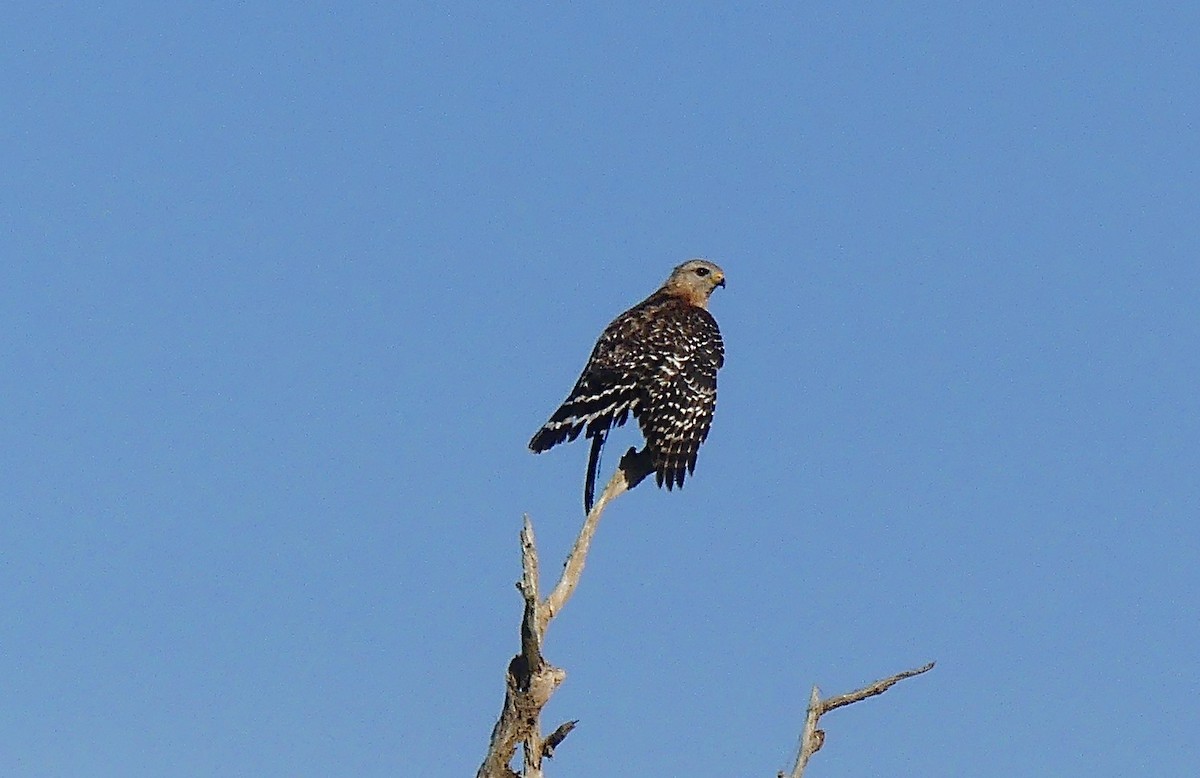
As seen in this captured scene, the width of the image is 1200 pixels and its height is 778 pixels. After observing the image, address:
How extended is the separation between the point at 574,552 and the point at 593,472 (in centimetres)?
169

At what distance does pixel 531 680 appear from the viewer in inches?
404

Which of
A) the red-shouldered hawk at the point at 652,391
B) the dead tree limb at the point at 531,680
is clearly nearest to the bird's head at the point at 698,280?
the red-shouldered hawk at the point at 652,391

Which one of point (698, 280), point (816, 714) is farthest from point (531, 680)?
point (698, 280)

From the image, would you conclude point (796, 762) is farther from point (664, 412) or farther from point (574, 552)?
point (664, 412)

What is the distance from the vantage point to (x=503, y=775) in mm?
10492

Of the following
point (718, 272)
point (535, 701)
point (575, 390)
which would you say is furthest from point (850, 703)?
point (718, 272)

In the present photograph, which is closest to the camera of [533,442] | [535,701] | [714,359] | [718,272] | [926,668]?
[926,668]

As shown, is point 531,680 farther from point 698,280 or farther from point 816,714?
point 698,280

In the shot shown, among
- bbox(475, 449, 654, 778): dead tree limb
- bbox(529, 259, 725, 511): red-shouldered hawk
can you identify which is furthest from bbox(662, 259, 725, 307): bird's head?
bbox(475, 449, 654, 778): dead tree limb

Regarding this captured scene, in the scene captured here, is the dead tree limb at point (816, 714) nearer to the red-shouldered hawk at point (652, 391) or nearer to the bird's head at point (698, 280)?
the red-shouldered hawk at point (652, 391)

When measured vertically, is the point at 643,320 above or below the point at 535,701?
above

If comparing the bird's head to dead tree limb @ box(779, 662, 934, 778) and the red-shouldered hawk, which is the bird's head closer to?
the red-shouldered hawk

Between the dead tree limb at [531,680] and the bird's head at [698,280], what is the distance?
16.5ft

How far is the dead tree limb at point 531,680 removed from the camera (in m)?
9.99
